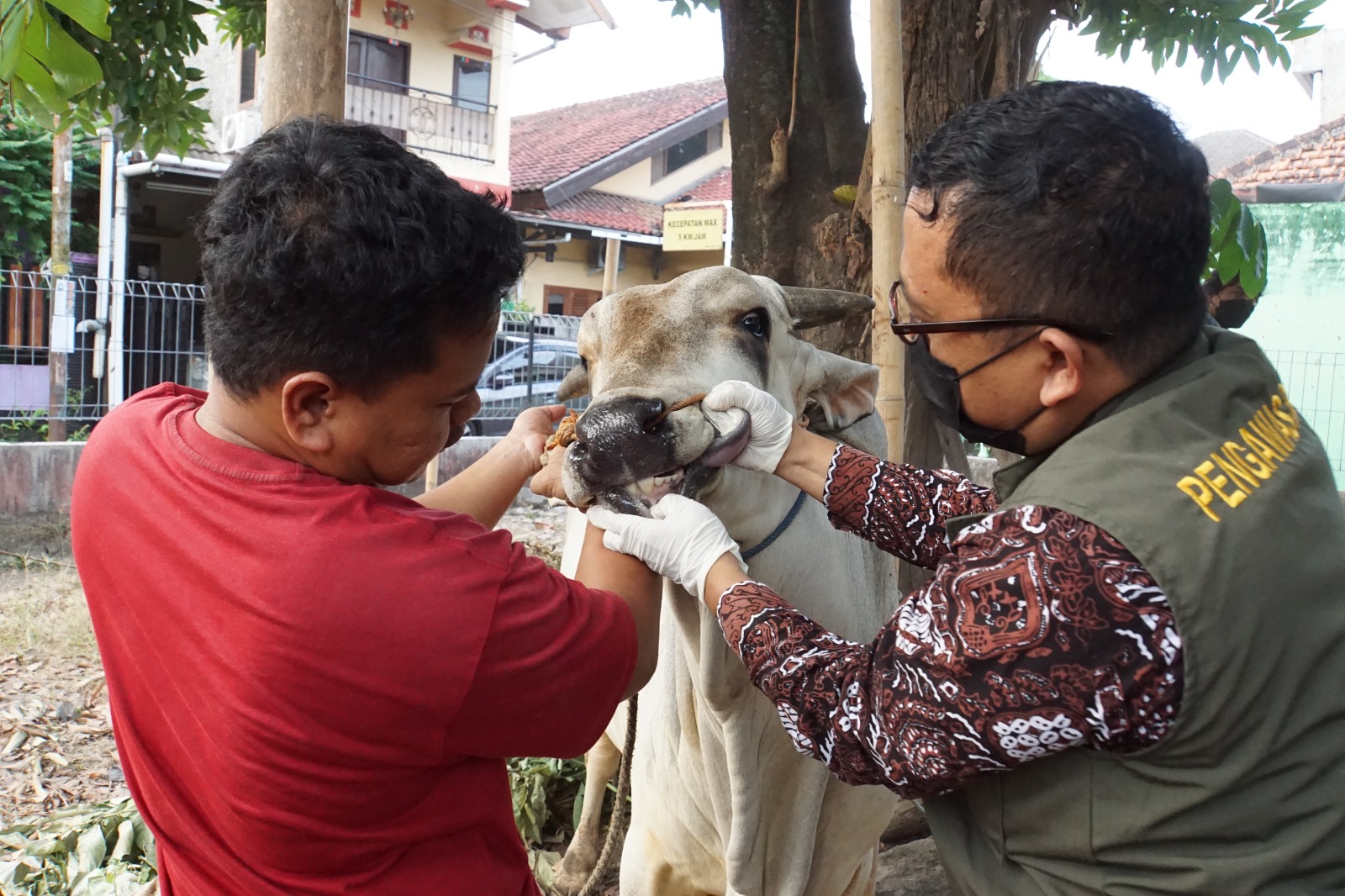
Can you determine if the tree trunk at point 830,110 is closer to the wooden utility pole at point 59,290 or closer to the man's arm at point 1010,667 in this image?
the man's arm at point 1010,667

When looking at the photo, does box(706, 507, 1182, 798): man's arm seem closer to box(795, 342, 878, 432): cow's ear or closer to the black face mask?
the black face mask

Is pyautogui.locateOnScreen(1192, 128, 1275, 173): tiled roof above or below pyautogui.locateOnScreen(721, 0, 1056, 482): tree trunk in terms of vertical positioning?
above

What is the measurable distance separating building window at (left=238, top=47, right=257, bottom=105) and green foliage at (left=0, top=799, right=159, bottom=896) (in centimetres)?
1744

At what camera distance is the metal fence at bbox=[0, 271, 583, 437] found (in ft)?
34.6

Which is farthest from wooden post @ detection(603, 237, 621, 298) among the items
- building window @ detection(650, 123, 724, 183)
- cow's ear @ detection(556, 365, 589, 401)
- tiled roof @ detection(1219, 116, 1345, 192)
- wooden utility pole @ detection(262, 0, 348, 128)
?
building window @ detection(650, 123, 724, 183)

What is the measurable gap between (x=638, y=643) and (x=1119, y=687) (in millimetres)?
716

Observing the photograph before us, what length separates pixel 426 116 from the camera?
20500mm

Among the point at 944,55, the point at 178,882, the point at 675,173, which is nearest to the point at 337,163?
the point at 178,882

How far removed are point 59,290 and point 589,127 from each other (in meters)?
19.7

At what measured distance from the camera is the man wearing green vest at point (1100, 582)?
146 centimetres

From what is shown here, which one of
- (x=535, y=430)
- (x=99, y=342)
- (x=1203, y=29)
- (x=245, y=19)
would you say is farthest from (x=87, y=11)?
(x=99, y=342)

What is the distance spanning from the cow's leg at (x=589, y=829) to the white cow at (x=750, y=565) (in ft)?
4.63

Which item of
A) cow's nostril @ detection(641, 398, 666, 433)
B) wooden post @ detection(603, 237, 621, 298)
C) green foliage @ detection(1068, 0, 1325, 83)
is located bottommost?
cow's nostril @ detection(641, 398, 666, 433)

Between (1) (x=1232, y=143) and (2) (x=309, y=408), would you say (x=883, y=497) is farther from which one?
(1) (x=1232, y=143)
